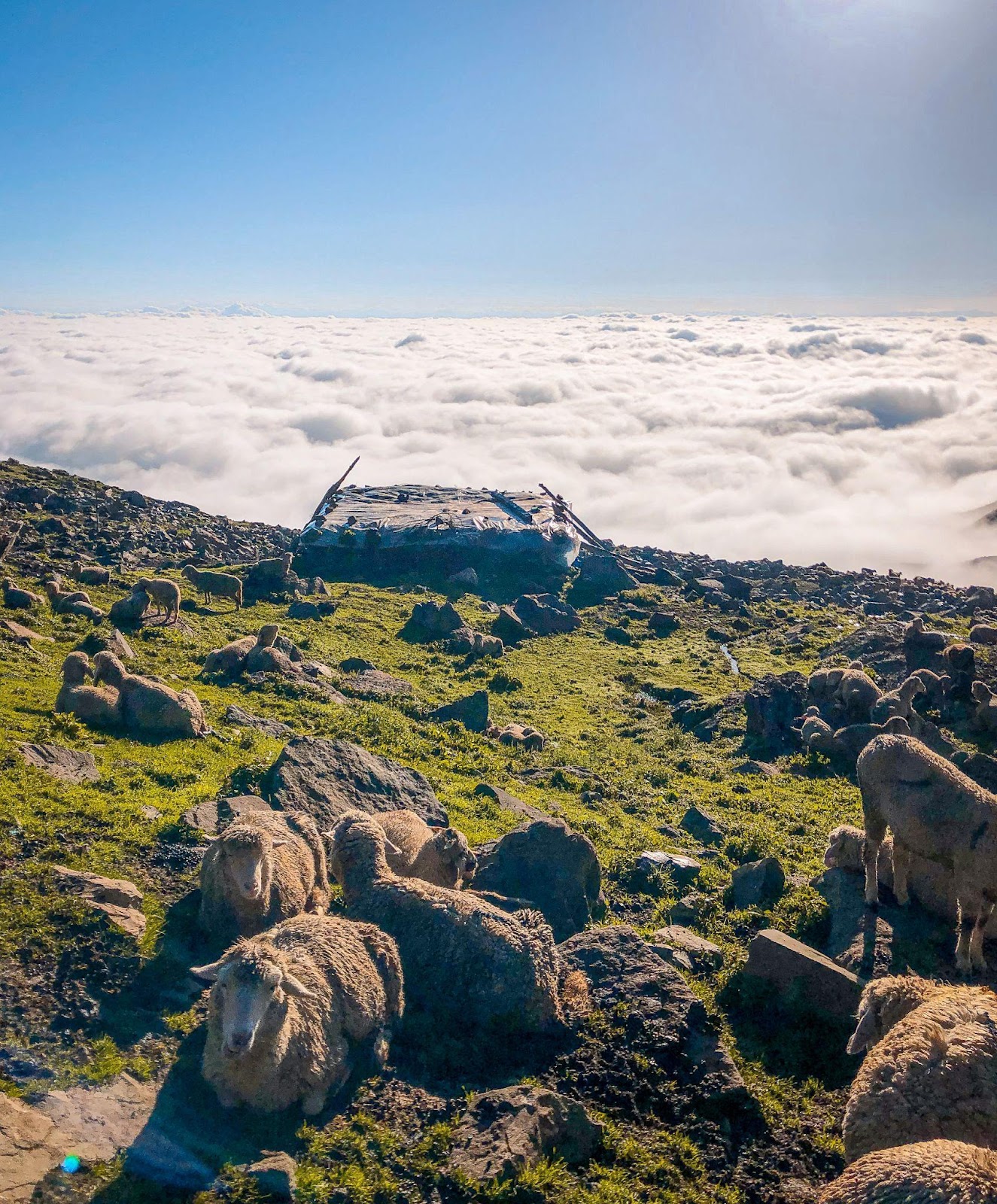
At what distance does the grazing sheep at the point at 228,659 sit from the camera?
82.8 feet

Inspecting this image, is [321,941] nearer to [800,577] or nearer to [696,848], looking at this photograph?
[696,848]

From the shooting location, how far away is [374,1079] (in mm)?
9562

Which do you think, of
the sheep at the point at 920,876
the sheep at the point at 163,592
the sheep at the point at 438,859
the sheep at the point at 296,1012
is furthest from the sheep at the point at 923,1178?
the sheep at the point at 163,592

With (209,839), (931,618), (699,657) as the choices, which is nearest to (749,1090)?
(209,839)

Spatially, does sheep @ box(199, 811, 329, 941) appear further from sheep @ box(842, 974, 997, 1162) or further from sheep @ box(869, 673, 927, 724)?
sheep @ box(869, 673, 927, 724)

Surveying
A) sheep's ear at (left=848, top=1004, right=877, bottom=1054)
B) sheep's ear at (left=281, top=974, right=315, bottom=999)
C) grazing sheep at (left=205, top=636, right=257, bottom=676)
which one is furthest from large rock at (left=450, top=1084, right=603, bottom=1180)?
grazing sheep at (left=205, top=636, right=257, bottom=676)

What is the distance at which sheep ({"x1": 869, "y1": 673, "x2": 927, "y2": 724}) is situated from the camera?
24.1 metres

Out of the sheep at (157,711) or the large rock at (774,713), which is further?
the large rock at (774,713)

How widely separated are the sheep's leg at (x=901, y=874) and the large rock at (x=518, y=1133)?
729 centimetres

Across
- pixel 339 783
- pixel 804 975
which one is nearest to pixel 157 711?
pixel 339 783

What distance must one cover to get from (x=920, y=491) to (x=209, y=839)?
633ft

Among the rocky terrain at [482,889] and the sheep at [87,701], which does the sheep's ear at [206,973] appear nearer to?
the rocky terrain at [482,889]

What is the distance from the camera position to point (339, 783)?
16.8 metres

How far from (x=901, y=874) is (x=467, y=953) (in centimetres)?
762
